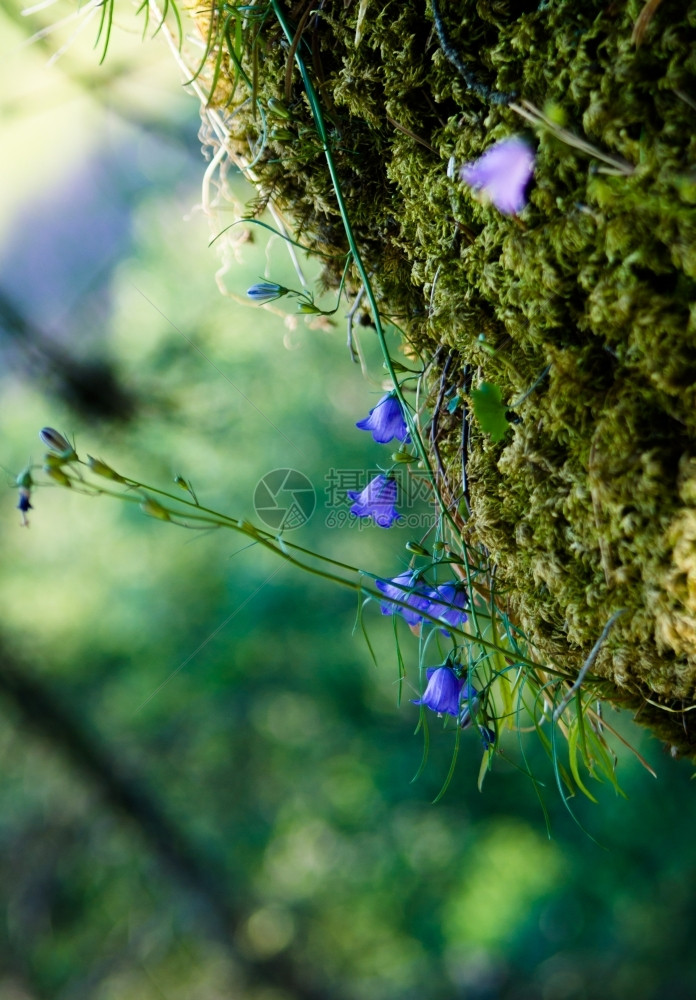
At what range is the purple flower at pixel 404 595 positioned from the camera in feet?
1.78

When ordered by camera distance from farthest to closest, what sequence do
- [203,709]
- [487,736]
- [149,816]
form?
[149,816], [203,709], [487,736]

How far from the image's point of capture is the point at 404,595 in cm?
56

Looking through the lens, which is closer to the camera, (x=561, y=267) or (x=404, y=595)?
(x=561, y=267)

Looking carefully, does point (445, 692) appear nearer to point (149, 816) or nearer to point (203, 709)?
point (203, 709)

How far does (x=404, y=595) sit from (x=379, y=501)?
8cm

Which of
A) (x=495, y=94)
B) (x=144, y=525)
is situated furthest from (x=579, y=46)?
(x=144, y=525)

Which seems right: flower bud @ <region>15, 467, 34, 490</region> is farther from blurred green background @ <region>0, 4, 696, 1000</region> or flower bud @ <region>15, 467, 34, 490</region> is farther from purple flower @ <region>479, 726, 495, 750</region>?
blurred green background @ <region>0, 4, 696, 1000</region>

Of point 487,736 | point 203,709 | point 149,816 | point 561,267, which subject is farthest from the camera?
point 149,816

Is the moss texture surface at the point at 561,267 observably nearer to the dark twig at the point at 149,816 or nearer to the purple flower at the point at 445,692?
the purple flower at the point at 445,692

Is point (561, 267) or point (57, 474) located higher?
point (561, 267)

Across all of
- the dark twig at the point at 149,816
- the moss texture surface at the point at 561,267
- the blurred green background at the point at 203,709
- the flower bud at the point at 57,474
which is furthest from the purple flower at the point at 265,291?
the dark twig at the point at 149,816

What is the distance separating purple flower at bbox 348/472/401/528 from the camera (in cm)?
58

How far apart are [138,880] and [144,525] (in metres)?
1.39

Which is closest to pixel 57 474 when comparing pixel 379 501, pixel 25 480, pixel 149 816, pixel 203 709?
pixel 25 480
